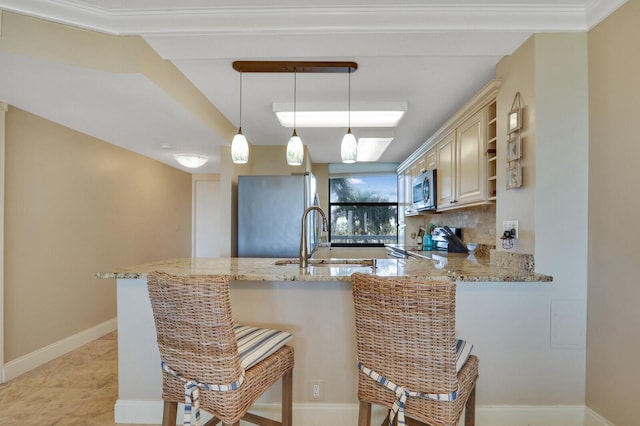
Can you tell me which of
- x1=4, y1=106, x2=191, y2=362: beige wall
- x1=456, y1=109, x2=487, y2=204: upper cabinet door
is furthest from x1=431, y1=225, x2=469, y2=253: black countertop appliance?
x1=4, y1=106, x2=191, y2=362: beige wall

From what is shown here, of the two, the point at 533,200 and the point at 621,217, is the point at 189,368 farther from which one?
the point at 621,217

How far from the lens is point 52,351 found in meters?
2.69

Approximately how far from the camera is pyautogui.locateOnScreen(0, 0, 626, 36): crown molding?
1698 millimetres

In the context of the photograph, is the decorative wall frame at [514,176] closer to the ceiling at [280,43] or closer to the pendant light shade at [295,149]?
the ceiling at [280,43]

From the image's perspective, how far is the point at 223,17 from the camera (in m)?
1.74

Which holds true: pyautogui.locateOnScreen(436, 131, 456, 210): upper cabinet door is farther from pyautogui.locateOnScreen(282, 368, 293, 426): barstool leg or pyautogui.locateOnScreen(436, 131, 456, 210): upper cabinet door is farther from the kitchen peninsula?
pyautogui.locateOnScreen(282, 368, 293, 426): barstool leg

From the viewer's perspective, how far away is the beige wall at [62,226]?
2.46 meters

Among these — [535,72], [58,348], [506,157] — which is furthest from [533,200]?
[58,348]

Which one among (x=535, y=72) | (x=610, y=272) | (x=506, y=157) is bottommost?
(x=610, y=272)

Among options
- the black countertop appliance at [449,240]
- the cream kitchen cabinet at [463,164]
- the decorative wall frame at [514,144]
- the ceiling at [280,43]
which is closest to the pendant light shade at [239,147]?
the ceiling at [280,43]

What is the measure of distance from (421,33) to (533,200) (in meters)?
1.09

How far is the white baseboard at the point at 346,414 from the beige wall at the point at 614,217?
6.6 inches

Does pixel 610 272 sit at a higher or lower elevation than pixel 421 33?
lower

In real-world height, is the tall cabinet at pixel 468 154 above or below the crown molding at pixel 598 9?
below
